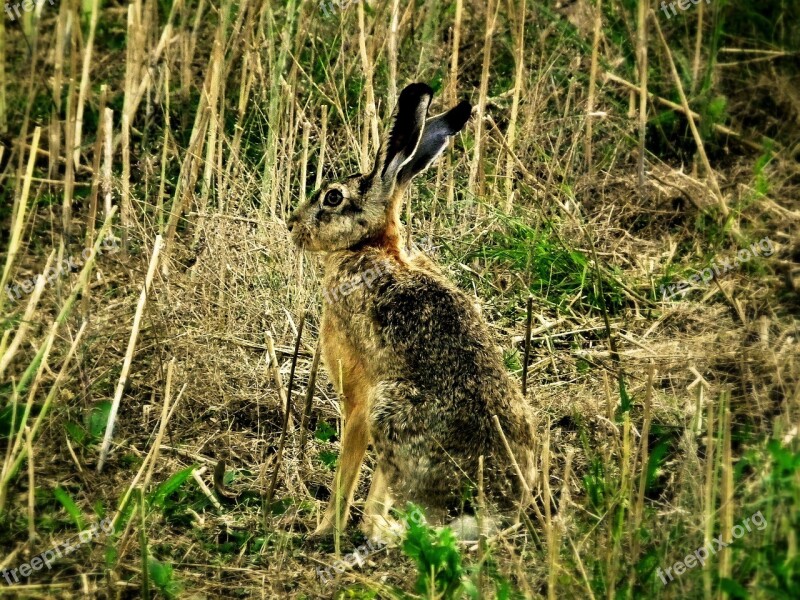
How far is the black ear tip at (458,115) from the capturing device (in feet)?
16.6

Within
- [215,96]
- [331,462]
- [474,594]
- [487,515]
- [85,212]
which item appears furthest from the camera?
[85,212]

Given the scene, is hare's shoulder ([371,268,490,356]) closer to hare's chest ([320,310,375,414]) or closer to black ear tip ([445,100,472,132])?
hare's chest ([320,310,375,414])

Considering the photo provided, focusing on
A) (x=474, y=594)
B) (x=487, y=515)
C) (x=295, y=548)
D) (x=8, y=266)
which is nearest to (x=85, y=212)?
(x=8, y=266)

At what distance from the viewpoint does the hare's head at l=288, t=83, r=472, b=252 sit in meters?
5.07

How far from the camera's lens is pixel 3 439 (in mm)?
4738

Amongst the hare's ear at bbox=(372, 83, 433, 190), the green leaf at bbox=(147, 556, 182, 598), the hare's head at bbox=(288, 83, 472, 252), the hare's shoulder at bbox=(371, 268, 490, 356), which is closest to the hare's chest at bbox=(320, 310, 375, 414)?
the hare's shoulder at bbox=(371, 268, 490, 356)

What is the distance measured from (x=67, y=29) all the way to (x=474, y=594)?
3984 mm

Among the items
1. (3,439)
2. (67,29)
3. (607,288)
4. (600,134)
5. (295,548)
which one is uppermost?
(67,29)

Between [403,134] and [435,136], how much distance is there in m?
0.18

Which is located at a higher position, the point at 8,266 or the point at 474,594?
the point at 8,266

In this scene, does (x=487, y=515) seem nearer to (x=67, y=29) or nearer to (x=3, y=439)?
(x=3, y=439)

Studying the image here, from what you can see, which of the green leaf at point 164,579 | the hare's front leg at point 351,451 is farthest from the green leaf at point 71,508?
the hare's front leg at point 351,451

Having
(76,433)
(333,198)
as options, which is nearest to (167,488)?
(76,433)

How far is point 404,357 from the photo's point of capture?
15.0 ft
